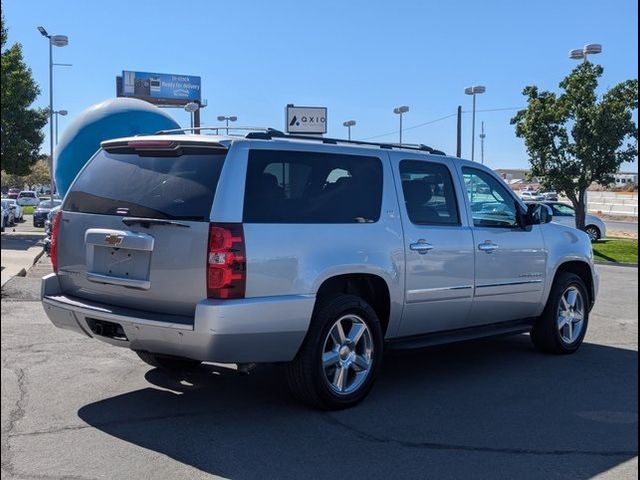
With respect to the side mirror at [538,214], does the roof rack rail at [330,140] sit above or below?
above

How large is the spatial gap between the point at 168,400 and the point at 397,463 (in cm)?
199

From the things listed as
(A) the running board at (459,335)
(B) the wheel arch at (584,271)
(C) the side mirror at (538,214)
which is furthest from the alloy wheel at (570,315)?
(C) the side mirror at (538,214)

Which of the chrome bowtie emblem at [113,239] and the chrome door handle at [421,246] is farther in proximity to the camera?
the chrome door handle at [421,246]

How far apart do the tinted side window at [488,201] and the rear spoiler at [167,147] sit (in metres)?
2.61

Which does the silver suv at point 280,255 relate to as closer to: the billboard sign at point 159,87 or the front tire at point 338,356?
the front tire at point 338,356

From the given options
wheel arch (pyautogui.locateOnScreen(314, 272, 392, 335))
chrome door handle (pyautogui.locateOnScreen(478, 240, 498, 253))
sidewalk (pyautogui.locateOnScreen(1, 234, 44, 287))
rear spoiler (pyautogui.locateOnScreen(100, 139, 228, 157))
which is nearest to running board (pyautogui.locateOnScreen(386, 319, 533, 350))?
wheel arch (pyautogui.locateOnScreen(314, 272, 392, 335))

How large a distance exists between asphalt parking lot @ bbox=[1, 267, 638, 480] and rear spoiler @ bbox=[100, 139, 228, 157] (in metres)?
1.79

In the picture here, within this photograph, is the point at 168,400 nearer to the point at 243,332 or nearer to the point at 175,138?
the point at 243,332

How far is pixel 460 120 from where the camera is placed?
22688 mm

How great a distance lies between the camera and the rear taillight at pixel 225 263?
454cm

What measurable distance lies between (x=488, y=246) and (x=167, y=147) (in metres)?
2.99

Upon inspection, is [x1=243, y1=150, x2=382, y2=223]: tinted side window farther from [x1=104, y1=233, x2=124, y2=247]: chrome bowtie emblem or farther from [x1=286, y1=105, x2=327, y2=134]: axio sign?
[x1=286, y1=105, x2=327, y2=134]: axio sign

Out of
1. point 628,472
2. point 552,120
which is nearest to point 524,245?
point 628,472

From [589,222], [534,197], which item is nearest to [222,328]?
[589,222]
